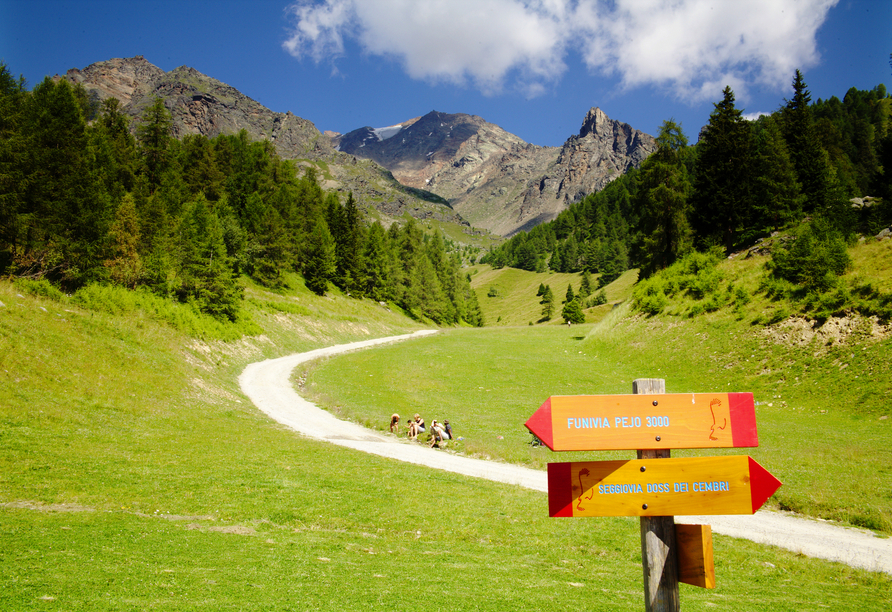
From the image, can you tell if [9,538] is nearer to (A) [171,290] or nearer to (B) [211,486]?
(B) [211,486]

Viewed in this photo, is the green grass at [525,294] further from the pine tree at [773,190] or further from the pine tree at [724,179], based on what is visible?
the pine tree at [773,190]

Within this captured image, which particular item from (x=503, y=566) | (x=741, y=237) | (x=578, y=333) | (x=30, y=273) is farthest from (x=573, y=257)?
(x=503, y=566)

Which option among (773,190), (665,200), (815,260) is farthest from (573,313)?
(815,260)

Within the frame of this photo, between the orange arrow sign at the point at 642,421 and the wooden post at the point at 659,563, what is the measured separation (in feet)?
1.52

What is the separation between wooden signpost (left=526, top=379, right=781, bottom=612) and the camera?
13.3 ft

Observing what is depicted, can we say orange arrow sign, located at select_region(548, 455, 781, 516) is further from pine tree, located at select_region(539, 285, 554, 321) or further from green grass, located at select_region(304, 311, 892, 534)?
pine tree, located at select_region(539, 285, 554, 321)

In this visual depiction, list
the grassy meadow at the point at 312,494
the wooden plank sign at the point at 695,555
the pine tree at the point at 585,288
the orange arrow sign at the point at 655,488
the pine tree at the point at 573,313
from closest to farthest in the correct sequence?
1. the wooden plank sign at the point at 695,555
2. the orange arrow sign at the point at 655,488
3. the grassy meadow at the point at 312,494
4. the pine tree at the point at 573,313
5. the pine tree at the point at 585,288

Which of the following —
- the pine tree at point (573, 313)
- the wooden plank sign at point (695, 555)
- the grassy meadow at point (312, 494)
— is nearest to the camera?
the wooden plank sign at point (695, 555)

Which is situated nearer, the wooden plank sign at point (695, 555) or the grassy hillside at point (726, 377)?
the wooden plank sign at point (695, 555)

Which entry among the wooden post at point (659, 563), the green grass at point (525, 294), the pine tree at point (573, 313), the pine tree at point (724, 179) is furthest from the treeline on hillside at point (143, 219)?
the green grass at point (525, 294)

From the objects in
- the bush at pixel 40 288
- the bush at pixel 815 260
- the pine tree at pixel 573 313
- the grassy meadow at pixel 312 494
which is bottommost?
the grassy meadow at pixel 312 494

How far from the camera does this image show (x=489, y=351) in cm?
5219

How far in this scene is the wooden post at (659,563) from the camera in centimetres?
399

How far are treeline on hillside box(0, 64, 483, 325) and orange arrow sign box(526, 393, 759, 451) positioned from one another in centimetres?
4044
